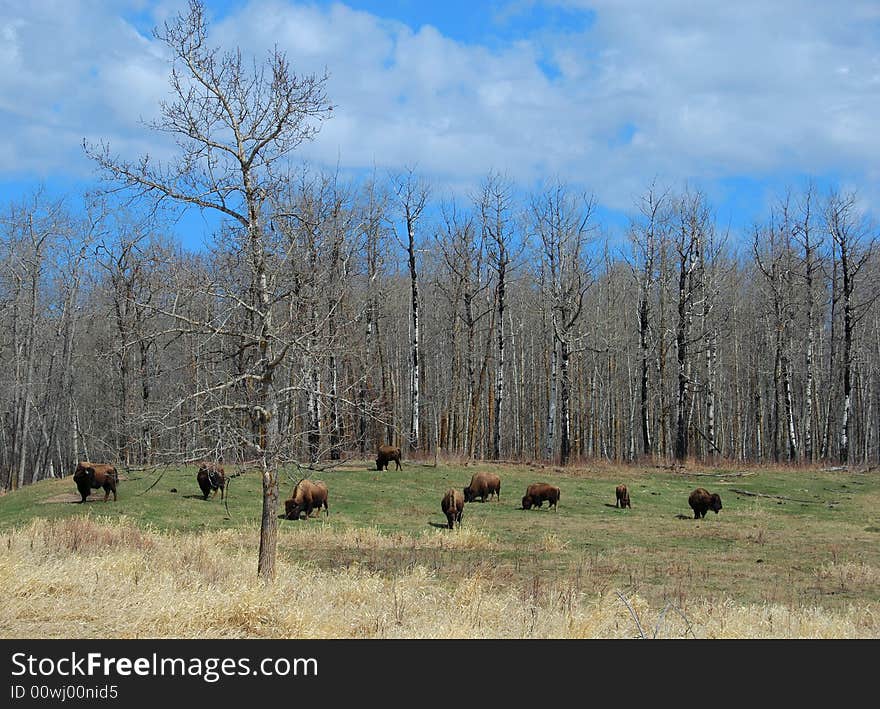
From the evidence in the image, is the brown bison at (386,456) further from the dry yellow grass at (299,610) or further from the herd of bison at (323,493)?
the dry yellow grass at (299,610)

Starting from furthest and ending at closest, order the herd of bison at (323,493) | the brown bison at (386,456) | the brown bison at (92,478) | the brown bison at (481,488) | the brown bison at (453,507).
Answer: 1. the brown bison at (386,456)
2. the brown bison at (481,488)
3. the brown bison at (92,478)
4. the herd of bison at (323,493)
5. the brown bison at (453,507)

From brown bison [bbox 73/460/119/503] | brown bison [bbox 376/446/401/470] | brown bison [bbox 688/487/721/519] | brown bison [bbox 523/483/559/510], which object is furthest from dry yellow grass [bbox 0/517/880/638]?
brown bison [bbox 376/446/401/470]

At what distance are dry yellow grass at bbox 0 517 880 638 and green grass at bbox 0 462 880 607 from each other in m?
2.49

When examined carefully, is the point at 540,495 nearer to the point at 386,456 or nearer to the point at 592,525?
the point at 592,525

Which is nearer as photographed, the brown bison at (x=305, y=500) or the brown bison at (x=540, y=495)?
the brown bison at (x=305, y=500)

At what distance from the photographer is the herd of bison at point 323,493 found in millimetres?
23156

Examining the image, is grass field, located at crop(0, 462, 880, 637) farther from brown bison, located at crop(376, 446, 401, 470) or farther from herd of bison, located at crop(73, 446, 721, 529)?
brown bison, located at crop(376, 446, 401, 470)

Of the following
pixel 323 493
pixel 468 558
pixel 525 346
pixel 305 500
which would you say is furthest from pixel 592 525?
pixel 525 346

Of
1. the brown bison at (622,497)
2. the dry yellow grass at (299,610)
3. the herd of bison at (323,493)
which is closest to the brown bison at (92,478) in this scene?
the herd of bison at (323,493)

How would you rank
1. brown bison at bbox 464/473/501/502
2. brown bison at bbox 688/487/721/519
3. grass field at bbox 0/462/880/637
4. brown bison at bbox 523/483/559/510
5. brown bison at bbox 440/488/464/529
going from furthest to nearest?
brown bison at bbox 464/473/501/502 → brown bison at bbox 523/483/559/510 → brown bison at bbox 688/487/721/519 → brown bison at bbox 440/488/464/529 → grass field at bbox 0/462/880/637

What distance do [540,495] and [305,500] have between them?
7.84 meters

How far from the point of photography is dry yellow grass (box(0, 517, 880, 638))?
814cm

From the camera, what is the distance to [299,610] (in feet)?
28.8
